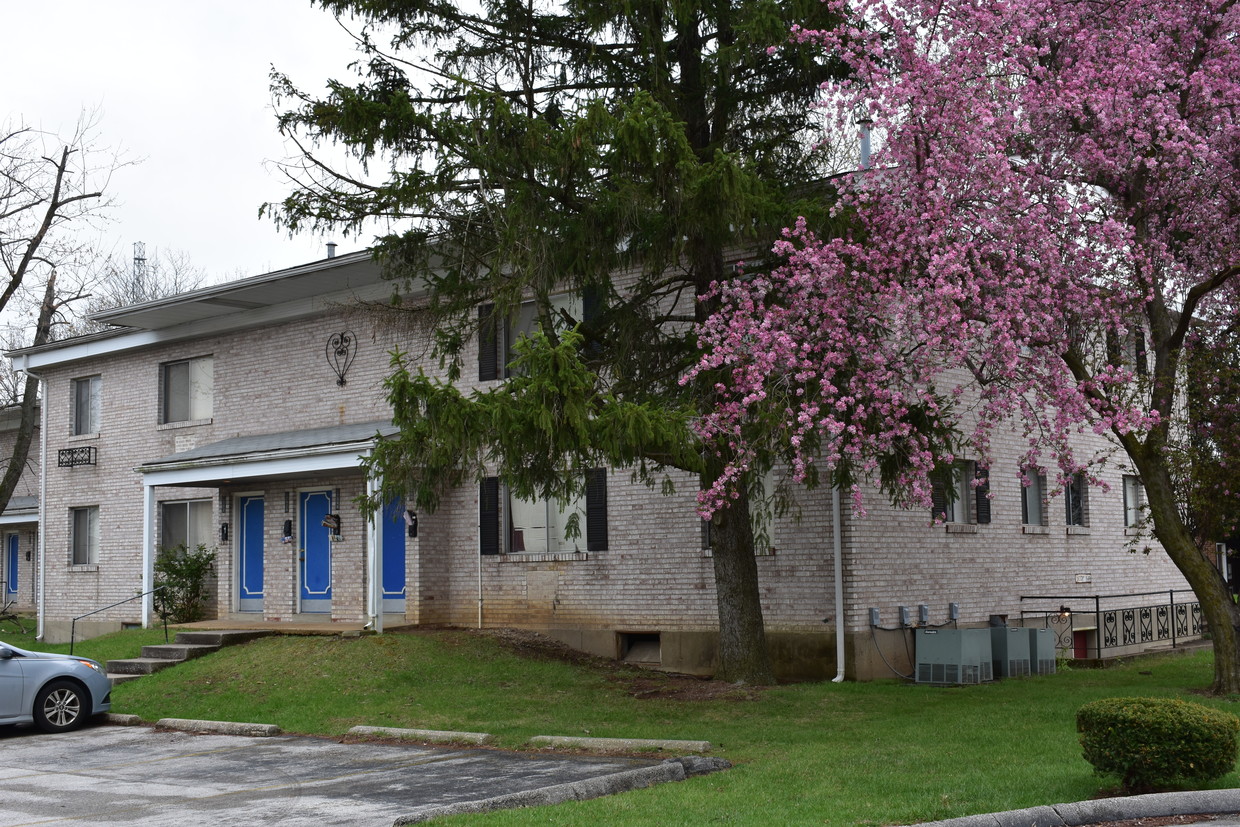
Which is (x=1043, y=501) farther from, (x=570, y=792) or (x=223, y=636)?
(x=570, y=792)

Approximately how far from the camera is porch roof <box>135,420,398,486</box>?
62.0 ft

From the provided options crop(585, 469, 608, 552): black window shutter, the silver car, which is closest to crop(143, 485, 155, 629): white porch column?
the silver car

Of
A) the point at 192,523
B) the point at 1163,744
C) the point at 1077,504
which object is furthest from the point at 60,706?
the point at 1077,504

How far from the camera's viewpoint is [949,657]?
16.7 meters

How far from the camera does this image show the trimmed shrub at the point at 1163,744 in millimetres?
8242

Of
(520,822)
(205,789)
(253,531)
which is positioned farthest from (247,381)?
(520,822)

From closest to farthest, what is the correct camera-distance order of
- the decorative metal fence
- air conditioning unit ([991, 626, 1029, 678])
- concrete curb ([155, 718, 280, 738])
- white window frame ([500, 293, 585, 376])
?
concrete curb ([155, 718, 280, 738]) < air conditioning unit ([991, 626, 1029, 678]) < white window frame ([500, 293, 585, 376]) < the decorative metal fence

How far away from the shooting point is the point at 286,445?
67.2 ft

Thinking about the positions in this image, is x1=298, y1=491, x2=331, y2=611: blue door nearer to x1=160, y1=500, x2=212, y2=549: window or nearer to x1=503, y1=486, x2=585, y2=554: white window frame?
x1=160, y1=500, x2=212, y2=549: window

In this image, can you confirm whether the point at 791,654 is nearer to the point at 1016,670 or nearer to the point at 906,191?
the point at 1016,670

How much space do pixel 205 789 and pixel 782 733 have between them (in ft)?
17.4

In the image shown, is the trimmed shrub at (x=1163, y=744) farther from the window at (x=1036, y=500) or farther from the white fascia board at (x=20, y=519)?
the white fascia board at (x=20, y=519)

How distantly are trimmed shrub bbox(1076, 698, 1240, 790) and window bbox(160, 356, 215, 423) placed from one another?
1879 cm

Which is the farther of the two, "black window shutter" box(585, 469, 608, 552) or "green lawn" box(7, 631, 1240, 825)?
"black window shutter" box(585, 469, 608, 552)
